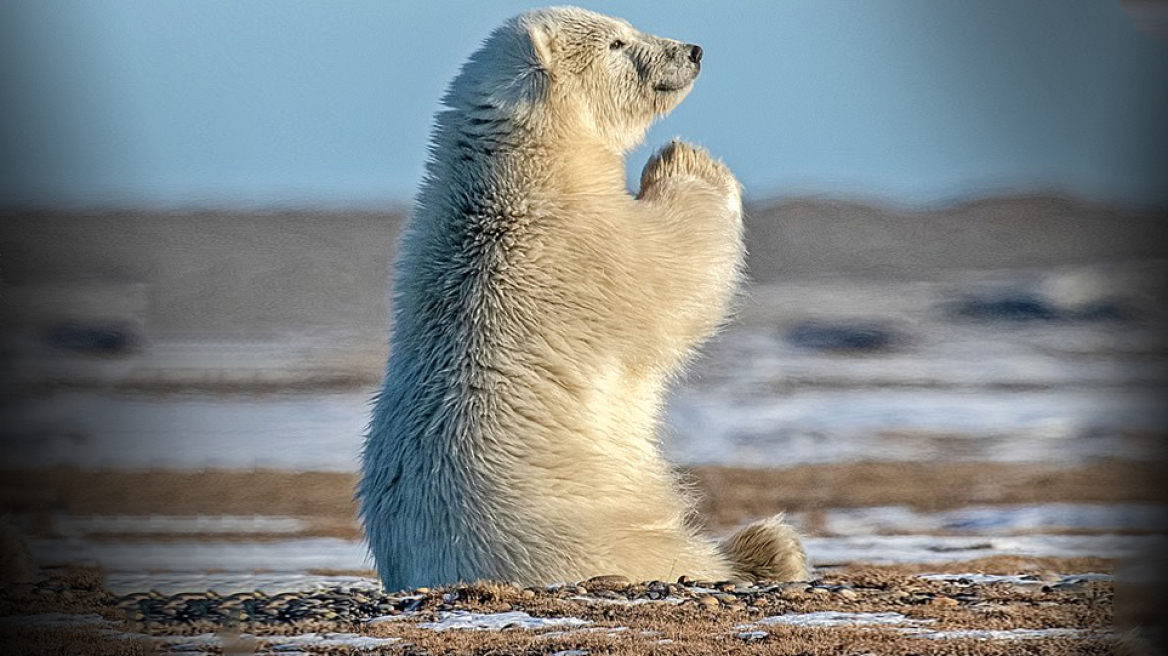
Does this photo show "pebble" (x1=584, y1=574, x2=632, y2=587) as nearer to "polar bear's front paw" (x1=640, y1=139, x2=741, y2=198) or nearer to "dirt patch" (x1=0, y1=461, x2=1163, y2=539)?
"polar bear's front paw" (x1=640, y1=139, x2=741, y2=198)

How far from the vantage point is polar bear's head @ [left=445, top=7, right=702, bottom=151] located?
3.27 metres

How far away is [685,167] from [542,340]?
2.65 ft

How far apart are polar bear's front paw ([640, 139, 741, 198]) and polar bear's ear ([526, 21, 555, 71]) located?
0.43m

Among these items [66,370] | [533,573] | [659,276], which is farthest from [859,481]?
[66,370]

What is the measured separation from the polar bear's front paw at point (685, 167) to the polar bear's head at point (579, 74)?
0.09 metres

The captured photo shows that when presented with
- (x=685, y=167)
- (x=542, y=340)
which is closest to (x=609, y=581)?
(x=542, y=340)

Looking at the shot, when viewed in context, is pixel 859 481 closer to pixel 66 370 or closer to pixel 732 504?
pixel 732 504

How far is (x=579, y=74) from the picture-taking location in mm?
3418

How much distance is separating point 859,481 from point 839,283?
4251mm

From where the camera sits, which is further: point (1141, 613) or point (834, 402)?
point (834, 402)

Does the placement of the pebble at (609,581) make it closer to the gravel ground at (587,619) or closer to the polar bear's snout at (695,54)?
the gravel ground at (587,619)

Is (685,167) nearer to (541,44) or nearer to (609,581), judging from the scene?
(541,44)

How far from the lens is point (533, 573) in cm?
283

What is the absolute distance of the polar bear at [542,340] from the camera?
9.48ft
